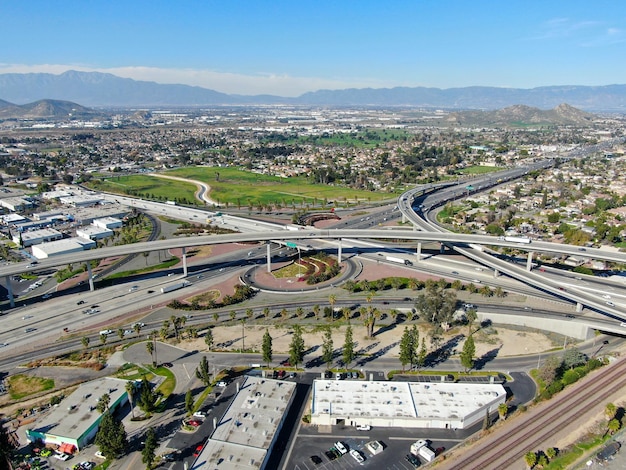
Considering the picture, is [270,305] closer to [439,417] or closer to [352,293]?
[352,293]

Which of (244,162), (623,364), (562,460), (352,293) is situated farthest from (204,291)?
(244,162)

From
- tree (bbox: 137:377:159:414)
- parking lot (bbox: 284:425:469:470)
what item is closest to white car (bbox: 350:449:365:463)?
parking lot (bbox: 284:425:469:470)

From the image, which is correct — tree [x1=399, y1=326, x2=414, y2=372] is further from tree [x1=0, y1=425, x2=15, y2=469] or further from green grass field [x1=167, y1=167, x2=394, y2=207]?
green grass field [x1=167, y1=167, x2=394, y2=207]

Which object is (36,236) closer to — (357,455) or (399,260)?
(399,260)

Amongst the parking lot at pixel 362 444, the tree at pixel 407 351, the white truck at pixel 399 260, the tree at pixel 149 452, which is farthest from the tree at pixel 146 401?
the white truck at pixel 399 260

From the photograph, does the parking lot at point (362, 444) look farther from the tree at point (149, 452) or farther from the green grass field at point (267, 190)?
the green grass field at point (267, 190)

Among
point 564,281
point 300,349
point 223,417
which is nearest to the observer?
point 223,417
